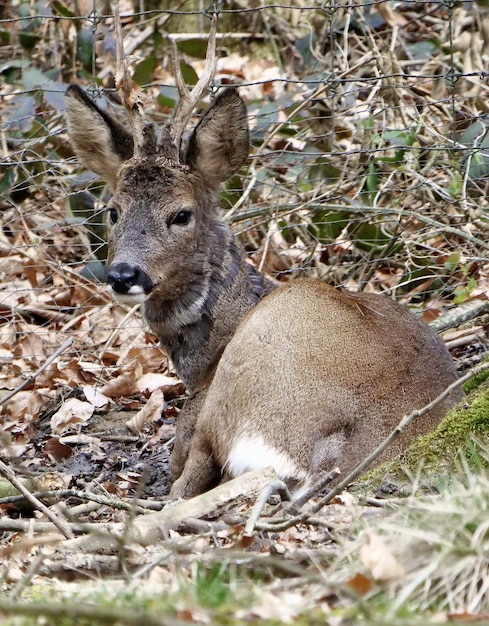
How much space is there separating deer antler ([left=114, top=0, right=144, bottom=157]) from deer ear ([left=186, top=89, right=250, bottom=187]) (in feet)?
0.91

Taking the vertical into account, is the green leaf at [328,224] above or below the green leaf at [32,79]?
below

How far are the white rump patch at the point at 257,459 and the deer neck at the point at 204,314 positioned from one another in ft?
3.12

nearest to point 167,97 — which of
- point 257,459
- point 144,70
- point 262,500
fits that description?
point 144,70

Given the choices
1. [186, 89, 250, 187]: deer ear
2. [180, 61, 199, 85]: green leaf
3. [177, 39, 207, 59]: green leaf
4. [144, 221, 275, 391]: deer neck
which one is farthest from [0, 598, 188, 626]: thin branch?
Answer: [177, 39, 207, 59]: green leaf

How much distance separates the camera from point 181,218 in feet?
17.7

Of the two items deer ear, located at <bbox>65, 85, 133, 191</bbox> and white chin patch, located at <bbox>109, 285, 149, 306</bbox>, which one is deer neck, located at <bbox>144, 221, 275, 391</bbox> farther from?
deer ear, located at <bbox>65, 85, 133, 191</bbox>

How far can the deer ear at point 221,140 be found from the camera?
5469 mm

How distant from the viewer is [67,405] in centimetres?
648

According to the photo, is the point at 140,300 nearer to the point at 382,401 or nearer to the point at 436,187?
the point at 382,401

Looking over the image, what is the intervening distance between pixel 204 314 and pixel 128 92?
118 centimetres

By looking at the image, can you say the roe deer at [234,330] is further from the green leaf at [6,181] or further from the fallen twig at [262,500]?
the green leaf at [6,181]

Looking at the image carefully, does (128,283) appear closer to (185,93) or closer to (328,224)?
(185,93)

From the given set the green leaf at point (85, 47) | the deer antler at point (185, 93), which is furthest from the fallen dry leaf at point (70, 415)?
the green leaf at point (85, 47)

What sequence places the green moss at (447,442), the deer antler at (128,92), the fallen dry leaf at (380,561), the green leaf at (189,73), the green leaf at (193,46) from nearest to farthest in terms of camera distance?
the fallen dry leaf at (380,561) < the green moss at (447,442) < the deer antler at (128,92) < the green leaf at (189,73) < the green leaf at (193,46)
